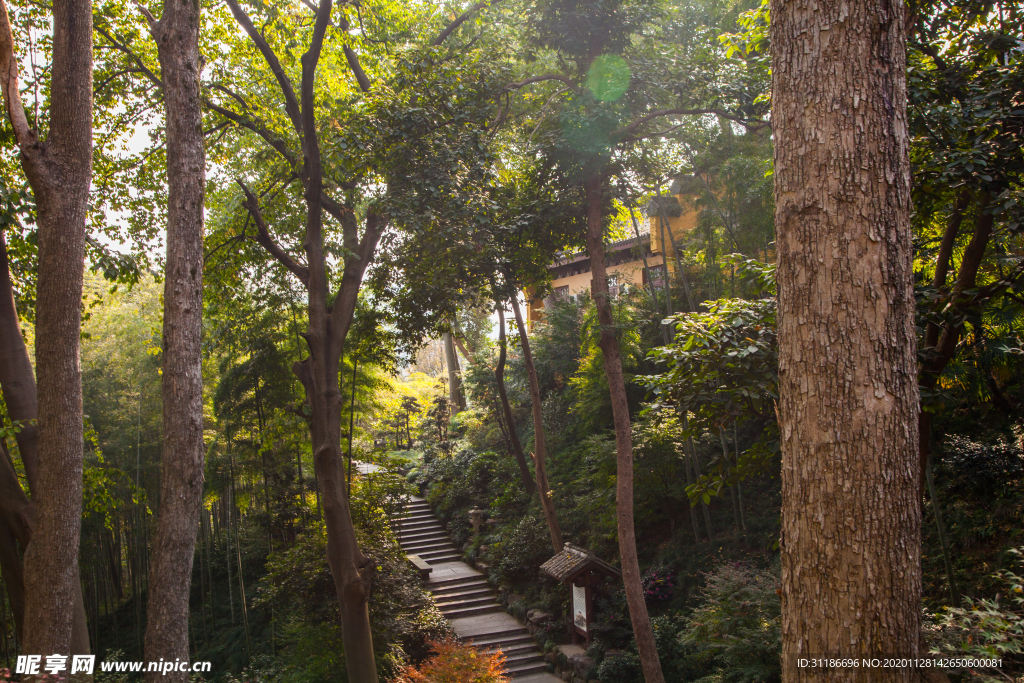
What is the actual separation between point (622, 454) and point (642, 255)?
22.8 ft

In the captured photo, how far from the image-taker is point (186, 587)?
4176 millimetres

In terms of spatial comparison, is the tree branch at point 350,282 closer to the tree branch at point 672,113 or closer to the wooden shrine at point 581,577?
the tree branch at point 672,113

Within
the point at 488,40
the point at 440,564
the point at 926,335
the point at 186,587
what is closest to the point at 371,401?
the point at 440,564

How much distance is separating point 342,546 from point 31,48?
6.79 metres

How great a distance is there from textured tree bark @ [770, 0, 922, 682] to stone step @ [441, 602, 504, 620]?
39.8ft

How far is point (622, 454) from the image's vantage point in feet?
26.6

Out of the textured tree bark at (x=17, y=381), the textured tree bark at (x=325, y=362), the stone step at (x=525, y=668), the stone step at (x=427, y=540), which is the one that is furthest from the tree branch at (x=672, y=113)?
the stone step at (x=427, y=540)

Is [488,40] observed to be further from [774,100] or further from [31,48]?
[774,100]

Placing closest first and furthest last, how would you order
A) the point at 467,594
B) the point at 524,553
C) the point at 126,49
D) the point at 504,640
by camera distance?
the point at 126,49 → the point at 504,640 → the point at 524,553 → the point at 467,594

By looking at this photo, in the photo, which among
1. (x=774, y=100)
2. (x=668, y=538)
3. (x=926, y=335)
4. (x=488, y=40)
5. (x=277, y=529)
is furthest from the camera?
(x=277, y=529)

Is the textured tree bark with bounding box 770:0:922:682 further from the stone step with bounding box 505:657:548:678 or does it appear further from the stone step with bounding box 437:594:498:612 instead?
the stone step with bounding box 437:594:498:612

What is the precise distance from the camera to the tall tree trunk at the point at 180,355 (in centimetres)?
409

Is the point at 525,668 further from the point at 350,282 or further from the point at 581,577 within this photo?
the point at 350,282

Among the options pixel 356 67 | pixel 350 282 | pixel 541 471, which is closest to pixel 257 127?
pixel 356 67
